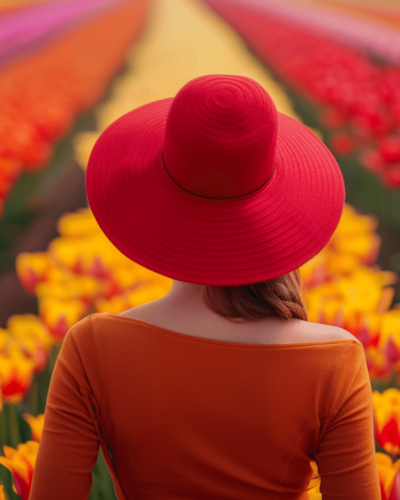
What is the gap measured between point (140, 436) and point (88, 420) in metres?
0.09

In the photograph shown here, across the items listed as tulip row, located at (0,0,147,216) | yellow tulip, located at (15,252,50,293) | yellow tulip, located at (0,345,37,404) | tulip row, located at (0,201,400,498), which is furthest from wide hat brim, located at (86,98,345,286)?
tulip row, located at (0,0,147,216)

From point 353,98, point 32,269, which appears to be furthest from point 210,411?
point 353,98

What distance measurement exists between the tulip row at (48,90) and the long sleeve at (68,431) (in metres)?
1.68

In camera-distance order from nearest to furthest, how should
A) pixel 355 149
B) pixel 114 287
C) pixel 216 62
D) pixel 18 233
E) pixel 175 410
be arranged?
pixel 175 410 → pixel 114 287 → pixel 18 233 → pixel 355 149 → pixel 216 62

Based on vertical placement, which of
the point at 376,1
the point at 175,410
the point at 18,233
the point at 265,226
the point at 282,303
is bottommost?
the point at 18,233

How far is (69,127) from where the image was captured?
4402 mm

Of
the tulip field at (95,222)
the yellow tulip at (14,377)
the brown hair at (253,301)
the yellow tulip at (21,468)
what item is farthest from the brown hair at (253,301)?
the yellow tulip at (14,377)

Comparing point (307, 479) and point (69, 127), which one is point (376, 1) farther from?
point (307, 479)

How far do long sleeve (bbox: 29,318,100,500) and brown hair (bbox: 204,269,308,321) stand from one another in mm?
203

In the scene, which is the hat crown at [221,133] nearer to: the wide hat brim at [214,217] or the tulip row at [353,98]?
the wide hat brim at [214,217]

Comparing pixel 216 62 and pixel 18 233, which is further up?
pixel 216 62

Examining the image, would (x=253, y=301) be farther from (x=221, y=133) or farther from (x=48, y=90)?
(x=48, y=90)

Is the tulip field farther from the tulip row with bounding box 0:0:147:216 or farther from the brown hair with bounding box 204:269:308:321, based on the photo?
the brown hair with bounding box 204:269:308:321

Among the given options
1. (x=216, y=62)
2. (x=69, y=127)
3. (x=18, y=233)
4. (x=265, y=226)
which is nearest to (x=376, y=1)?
(x=216, y=62)
